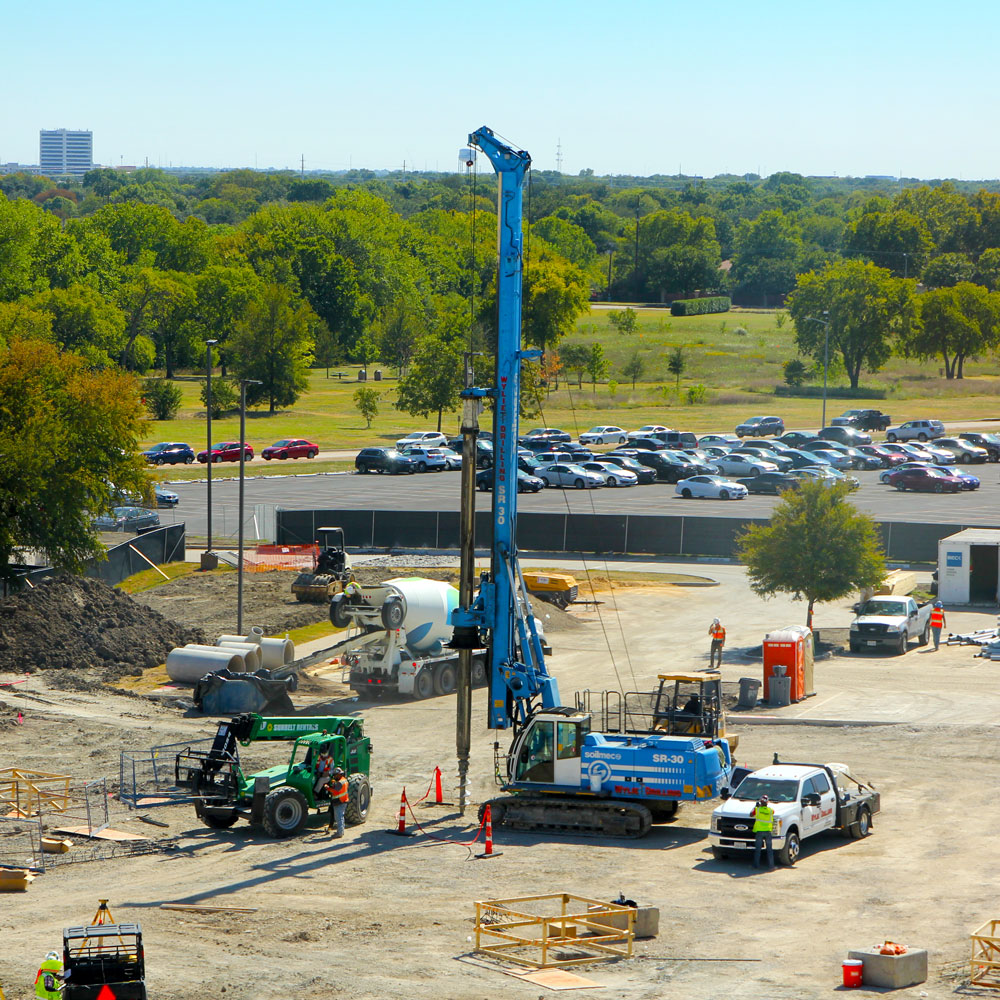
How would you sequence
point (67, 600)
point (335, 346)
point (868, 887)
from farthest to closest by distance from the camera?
1. point (335, 346)
2. point (67, 600)
3. point (868, 887)

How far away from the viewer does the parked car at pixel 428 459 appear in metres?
83.2

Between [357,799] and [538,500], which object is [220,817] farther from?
[538,500]

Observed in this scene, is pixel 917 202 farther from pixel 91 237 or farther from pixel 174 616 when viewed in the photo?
pixel 174 616

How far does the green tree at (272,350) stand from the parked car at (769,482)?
48.4 metres

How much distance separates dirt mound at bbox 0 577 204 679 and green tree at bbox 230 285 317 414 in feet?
233

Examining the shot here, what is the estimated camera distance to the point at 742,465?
253 feet

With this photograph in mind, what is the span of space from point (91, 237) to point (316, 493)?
68.6 metres

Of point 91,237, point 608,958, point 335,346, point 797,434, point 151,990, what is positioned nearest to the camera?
point 151,990

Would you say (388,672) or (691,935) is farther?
(388,672)

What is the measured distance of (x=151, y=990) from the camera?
56.7ft

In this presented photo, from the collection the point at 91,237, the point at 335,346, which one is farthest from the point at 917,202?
the point at 91,237

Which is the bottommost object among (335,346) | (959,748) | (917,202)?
(959,748)

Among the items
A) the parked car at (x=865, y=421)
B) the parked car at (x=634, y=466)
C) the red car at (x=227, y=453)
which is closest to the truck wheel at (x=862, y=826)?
the parked car at (x=634, y=466)

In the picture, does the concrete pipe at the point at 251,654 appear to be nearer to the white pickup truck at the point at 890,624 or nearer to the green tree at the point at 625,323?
the white pickup truck at the point at 890,624
